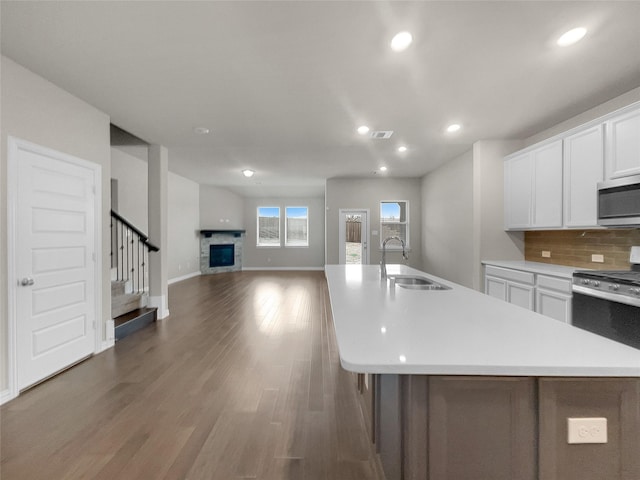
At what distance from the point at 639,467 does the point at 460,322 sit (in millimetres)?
625

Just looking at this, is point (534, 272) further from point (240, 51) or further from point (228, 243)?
point (228, 243)

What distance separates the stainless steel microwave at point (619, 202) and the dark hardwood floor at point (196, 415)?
282cm

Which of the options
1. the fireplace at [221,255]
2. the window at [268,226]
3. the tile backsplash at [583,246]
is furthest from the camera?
the window at [268,226]

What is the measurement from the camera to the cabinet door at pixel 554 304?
2.75 metres

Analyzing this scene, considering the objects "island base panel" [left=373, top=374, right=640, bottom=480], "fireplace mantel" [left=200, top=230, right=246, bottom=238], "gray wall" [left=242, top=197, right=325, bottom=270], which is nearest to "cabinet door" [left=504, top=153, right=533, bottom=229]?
"island base panel" [left=373, top=374, right=640, bottom=480]

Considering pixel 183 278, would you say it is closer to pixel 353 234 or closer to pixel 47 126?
pixel 353 234

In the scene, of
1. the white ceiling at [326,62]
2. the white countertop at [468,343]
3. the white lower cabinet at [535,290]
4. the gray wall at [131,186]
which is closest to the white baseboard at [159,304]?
the gray wall at [131,186]

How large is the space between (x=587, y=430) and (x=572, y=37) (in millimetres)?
2529

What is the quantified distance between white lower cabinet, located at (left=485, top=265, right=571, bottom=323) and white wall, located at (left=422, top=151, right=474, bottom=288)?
0.90m

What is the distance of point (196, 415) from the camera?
6.71ft

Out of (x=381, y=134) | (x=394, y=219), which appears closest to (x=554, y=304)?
(x=381, y=134)

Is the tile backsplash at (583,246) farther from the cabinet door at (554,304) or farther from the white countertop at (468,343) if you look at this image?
the white countertop at (468,343)

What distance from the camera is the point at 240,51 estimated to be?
2.19 metres

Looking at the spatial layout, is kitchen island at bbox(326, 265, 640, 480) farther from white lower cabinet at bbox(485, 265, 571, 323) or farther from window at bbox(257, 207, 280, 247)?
window at bbox(257, 207, 280, 247)
